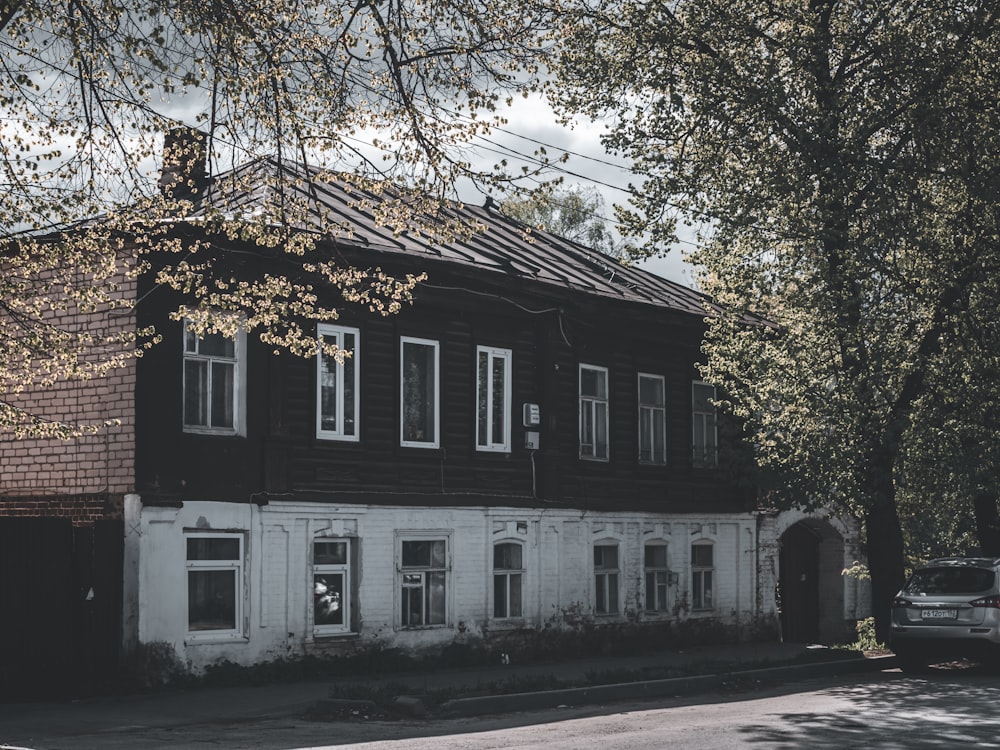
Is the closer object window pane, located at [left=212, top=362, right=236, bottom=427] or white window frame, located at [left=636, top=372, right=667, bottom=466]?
window pane, located at [left=212, top=362, right=236, bottom=427]

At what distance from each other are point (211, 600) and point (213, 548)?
0.69 meters

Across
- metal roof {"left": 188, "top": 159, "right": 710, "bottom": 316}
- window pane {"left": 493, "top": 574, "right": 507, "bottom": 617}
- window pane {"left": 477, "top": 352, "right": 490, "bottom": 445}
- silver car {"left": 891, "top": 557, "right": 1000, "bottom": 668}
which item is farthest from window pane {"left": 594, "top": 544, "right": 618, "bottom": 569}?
silver car {"left": 891, "top": 557, "right": 1000, "bottom": 668}

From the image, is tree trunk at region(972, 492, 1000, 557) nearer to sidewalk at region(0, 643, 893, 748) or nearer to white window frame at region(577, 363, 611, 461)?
sidewalk at region(0, 643, 893, 748)

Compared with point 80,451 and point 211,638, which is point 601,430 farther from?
point 80,451

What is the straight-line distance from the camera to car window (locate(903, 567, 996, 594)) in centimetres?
2005

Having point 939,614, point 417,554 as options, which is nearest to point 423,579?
point 417,554

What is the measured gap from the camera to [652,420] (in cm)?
2672

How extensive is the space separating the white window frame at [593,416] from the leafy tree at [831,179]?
2.85 metres

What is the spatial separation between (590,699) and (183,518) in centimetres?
583

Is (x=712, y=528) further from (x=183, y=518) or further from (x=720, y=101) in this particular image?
(x=183, y=518)

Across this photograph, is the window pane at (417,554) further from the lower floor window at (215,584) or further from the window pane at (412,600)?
the lower floor window at (215,584)

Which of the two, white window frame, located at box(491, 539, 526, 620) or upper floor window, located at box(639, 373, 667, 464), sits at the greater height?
upper floor window, located at box(639, 373, 667, 464)

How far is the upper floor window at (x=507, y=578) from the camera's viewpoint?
74.2ft

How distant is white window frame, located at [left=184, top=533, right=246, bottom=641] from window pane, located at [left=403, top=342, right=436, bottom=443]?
3.70m
